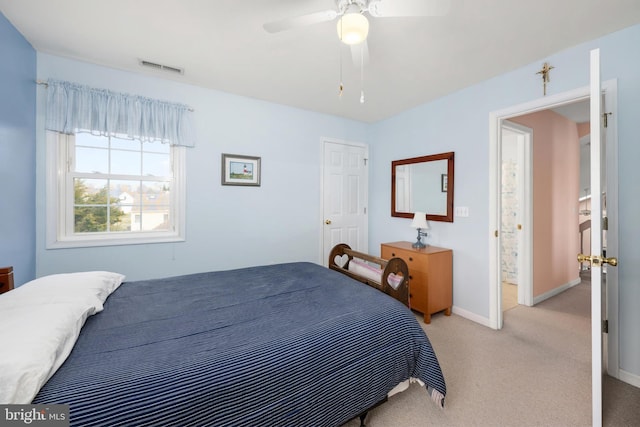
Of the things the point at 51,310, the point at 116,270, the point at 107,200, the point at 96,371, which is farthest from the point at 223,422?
the point at 107,200

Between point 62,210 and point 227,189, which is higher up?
point 227,189

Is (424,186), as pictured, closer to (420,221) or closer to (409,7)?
(420,221)

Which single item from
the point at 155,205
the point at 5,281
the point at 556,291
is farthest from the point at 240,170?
the point at 556,291

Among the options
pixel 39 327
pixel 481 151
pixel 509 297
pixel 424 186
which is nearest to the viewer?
pixel 39 327

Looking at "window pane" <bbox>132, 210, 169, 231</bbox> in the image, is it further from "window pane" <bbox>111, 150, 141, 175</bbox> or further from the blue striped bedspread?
the blue striped bedspread

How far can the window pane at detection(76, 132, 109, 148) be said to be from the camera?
250cm

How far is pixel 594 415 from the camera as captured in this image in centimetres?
132

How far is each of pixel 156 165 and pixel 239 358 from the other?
2.52 m

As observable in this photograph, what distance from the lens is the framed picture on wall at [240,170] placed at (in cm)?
311

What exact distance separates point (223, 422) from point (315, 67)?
2638 mm

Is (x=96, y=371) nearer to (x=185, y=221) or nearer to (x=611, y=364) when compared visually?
(x=185, y=221)

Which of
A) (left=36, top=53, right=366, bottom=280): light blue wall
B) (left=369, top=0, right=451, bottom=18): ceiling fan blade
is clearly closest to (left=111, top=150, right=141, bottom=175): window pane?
(left=36, top=53, right=366, bottom=280): light blue wall

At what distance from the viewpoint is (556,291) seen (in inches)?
144

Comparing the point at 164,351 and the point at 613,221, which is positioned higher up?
the point at 613,221
